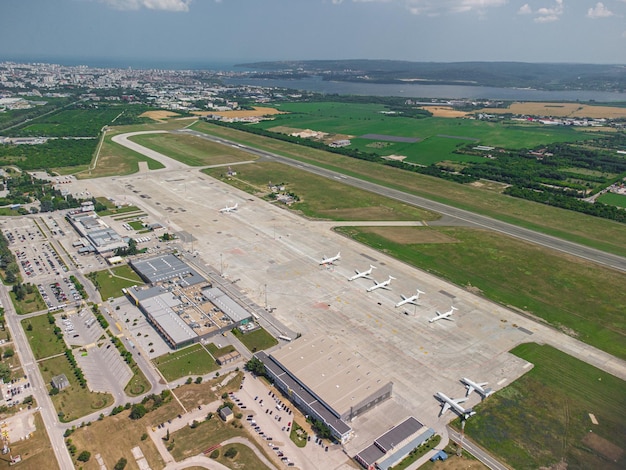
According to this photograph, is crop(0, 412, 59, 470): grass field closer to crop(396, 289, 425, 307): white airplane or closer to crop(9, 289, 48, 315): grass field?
crop(9, 289, 48, 315): grass field

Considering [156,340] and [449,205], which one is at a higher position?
[449,205]

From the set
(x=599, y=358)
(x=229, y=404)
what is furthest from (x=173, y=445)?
(x=599, y=358)

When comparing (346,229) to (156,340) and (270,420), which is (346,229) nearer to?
(156,340)

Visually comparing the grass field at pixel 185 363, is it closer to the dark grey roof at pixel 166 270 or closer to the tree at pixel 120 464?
the tree at pixel 120 464

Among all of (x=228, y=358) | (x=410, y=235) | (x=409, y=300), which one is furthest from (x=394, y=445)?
(x=410, y=235)

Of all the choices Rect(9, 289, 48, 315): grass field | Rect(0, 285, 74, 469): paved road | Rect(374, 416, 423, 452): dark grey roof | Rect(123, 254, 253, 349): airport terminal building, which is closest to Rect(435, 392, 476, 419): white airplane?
Rect(374, 416, 423, 452): dark grey roof

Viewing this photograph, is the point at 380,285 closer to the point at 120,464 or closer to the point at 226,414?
the point at 226,414

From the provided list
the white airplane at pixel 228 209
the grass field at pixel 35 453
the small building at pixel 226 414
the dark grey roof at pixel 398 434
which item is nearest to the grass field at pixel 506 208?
the white airplane at pixel 228 209
